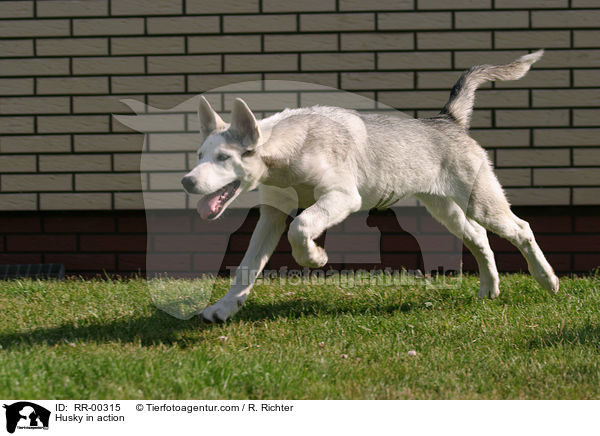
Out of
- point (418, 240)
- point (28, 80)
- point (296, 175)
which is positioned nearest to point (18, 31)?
point (28, 80)

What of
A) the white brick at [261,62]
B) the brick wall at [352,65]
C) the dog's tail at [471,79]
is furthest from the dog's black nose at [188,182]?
the white brick at [261,62]

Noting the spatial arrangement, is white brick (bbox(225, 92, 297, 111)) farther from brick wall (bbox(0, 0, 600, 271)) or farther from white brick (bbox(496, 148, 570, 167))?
white brick (bbox(496, 148, 570, 167))

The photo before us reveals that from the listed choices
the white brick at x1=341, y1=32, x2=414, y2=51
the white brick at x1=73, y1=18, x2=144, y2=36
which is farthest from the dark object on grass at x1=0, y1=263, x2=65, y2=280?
the white brick at x1=341, y1=32, x2=414, y2=51

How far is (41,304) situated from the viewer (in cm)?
471

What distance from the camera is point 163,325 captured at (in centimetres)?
415

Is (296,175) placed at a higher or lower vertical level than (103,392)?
higher

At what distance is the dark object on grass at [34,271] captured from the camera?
6.15 m

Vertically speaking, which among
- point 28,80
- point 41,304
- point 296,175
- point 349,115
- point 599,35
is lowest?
point 41,304

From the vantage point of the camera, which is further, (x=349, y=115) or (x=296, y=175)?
(x=349, y=115)

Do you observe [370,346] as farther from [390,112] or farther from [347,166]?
[390,112]

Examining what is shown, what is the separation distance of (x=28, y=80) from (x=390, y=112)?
3.77 m

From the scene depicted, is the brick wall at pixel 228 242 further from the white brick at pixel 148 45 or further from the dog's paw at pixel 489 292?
the white brick at pixel 148 45
